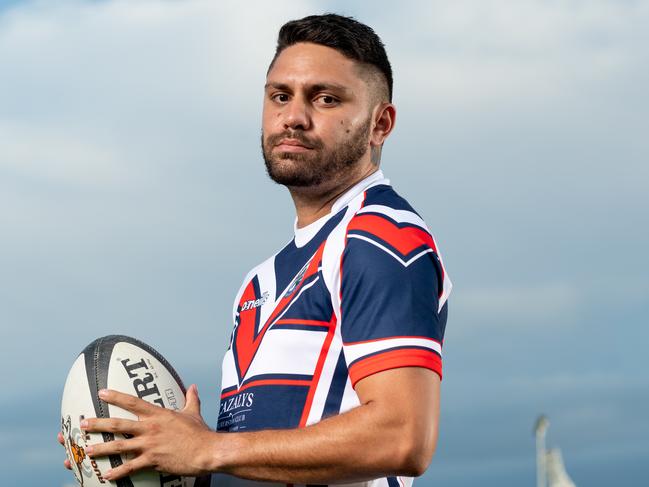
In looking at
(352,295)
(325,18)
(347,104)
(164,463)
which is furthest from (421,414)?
(325,18)

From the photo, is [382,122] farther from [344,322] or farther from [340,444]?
[340,444]

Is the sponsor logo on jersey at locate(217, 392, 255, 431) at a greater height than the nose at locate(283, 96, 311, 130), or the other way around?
the nose at locate(283, 96, 311, 130)

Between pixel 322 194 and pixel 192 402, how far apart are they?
5.02ft

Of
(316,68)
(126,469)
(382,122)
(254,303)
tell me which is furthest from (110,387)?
(382,122)

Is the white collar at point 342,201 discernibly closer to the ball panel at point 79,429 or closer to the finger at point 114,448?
the ball panel at point 79,429

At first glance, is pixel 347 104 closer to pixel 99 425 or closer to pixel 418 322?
pixel 418 322

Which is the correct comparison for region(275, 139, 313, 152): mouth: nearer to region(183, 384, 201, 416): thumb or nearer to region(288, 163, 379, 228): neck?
region(288, 163, 379, 228): neck

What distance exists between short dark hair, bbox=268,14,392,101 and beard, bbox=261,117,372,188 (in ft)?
1.46

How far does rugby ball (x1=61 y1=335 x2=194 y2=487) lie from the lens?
516cm

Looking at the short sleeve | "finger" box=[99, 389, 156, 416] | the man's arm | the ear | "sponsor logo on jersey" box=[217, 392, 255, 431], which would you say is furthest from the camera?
the ear

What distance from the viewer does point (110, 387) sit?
5.39m

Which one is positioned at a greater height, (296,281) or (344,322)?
(296,281)

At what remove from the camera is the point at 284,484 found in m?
5.06

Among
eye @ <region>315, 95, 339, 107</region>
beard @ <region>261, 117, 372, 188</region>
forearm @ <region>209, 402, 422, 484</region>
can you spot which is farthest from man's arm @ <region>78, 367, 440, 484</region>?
eye @ <region>315, 95, 339, 107</region>
